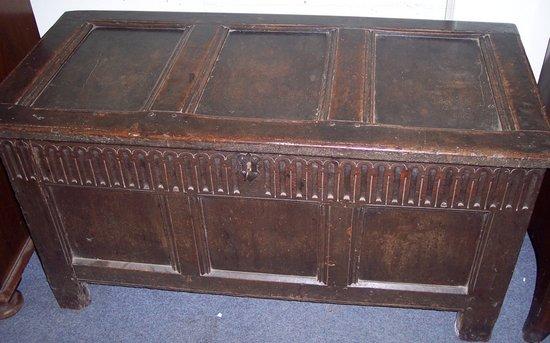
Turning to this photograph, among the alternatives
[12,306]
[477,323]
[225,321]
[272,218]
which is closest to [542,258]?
[477,323]

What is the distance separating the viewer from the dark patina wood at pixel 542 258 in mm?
1937

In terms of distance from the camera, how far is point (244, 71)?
184cm

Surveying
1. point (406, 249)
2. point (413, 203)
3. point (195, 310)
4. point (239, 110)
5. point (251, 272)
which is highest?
point (239, 110)

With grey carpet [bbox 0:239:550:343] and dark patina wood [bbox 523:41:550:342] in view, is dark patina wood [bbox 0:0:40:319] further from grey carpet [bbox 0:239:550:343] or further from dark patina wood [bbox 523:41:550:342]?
dark patina wood [bbox 523:41:550:342]

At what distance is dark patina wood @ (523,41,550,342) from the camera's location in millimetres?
1937

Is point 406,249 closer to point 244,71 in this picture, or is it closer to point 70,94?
point 244,71

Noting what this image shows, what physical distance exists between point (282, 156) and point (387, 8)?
0.95m

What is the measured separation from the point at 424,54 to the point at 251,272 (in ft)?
2.99

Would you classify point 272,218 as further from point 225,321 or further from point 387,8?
point 387,8

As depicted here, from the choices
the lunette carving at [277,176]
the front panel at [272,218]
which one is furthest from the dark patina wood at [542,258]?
the lunette carving at [277,176]

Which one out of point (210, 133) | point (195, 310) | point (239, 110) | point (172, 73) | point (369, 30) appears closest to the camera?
point (210, 133)

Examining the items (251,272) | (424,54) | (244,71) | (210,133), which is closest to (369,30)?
(424,54)

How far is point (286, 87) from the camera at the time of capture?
1769mm

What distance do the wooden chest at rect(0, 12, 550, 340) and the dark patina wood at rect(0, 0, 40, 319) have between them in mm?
191
